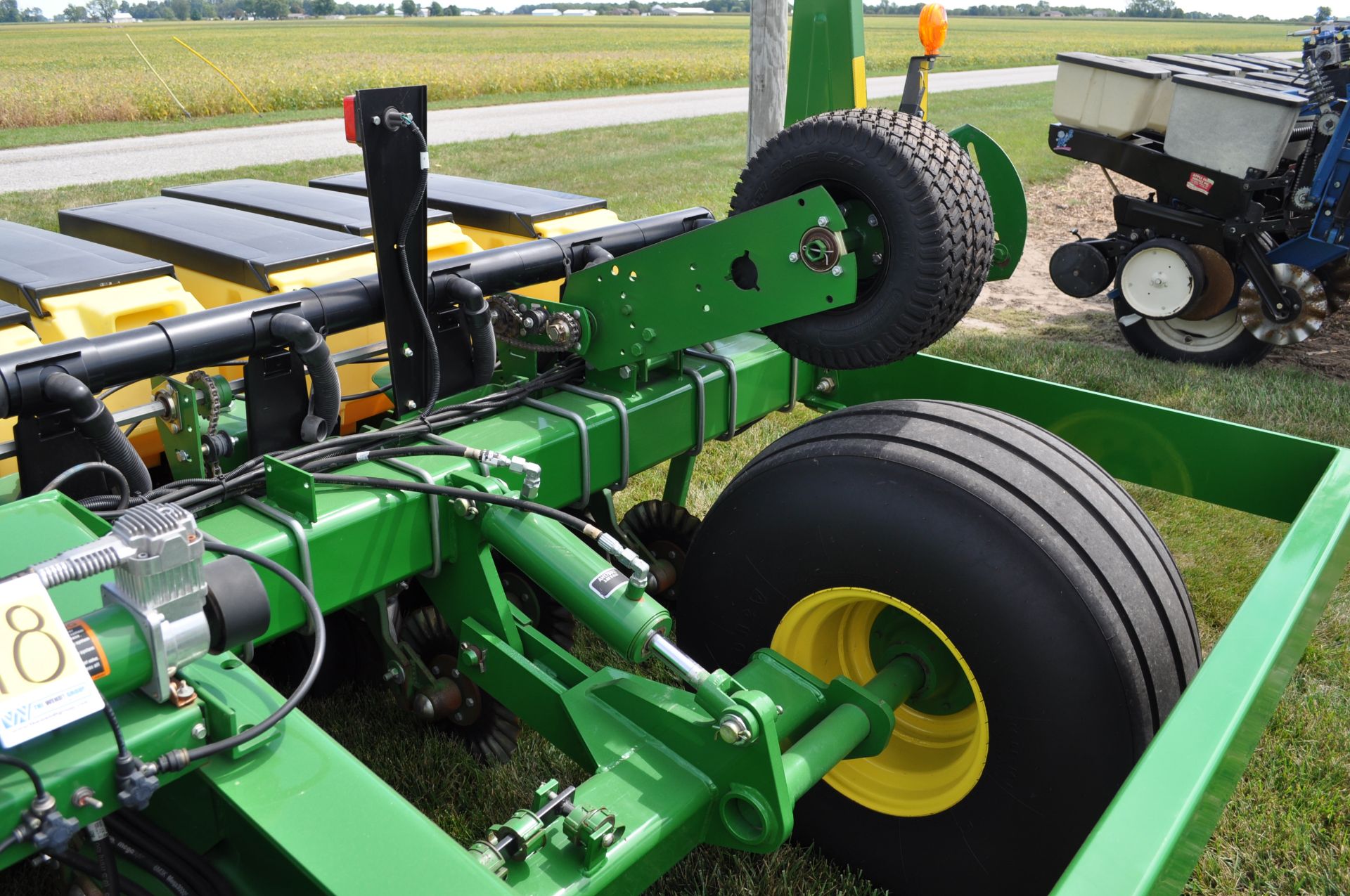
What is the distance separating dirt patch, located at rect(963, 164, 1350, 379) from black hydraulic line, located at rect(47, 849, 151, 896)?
5.95 metres

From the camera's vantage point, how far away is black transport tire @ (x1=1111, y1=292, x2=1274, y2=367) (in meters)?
6.12

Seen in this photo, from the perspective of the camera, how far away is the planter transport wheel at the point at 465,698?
96.3 inches

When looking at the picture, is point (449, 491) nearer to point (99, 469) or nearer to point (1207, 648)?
point (99, 469)

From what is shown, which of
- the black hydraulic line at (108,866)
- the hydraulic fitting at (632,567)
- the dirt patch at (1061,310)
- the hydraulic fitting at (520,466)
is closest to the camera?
the black hydraulic line at (108,866)

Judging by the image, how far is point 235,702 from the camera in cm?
141

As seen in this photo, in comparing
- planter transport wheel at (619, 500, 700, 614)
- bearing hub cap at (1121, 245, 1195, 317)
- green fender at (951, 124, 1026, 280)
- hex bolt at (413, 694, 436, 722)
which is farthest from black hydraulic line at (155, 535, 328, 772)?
bearing hub cap at (1121, 245, 1195, 317)

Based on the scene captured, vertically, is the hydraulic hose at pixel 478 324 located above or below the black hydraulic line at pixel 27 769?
above

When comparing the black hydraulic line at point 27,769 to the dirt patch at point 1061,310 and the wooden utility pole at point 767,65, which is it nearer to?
the wooden utility pole at point 767,65

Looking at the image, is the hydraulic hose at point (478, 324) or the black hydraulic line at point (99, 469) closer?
the black hydraulic line at point (99, 469)

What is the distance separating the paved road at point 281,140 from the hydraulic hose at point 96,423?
887 cm

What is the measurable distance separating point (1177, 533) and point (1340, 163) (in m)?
2.65

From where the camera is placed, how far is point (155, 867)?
1.52 metres

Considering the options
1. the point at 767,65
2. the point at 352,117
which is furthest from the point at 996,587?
the point at 767,65

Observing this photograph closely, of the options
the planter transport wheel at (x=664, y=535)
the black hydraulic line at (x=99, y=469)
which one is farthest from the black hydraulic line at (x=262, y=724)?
the planter transport wheel at (x=664, y=535)
